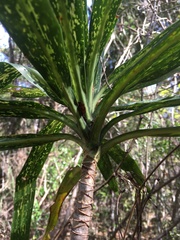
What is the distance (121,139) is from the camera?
2.60 feet

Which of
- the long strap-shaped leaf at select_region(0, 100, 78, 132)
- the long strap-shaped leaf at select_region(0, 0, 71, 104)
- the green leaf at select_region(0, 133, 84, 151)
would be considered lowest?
the green leaf at select_region(0, 133, 84, 151)

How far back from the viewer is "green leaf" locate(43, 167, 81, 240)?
0.82 m

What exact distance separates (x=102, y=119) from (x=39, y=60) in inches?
7.7

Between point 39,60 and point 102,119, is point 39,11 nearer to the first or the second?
point 39,60

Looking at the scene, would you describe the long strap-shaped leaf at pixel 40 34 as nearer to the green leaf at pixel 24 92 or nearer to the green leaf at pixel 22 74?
the green leaf at pixel 22 74

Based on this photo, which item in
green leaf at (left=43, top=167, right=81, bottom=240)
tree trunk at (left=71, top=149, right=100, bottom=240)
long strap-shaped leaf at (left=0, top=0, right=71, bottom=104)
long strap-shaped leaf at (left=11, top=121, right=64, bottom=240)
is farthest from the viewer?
long strap-shaped leaf at (left=11, top=121, right=64, bottom=240)

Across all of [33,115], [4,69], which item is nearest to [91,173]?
[33,115]

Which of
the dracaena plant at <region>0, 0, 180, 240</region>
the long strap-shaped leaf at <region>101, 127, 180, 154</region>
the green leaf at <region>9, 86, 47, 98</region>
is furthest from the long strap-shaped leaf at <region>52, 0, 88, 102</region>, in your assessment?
the green leaf at <region>9, 86, 47, 98</region>

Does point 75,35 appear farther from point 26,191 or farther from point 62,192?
point 26,191

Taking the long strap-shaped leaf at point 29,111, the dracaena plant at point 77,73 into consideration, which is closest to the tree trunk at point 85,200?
the dracaena plant at point 77,73

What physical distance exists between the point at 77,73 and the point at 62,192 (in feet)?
1.00

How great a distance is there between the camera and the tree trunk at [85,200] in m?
0.71

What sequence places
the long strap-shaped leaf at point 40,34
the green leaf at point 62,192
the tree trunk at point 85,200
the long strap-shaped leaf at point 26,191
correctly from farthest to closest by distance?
the long strap-shaped leaf at point 26,191 < the green leaf at point 62,192 < the tree trunk at point 85,200 < the long strap-shaped leaf at point 40,34

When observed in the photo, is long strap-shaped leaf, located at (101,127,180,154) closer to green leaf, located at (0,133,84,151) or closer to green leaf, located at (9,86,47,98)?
green leaf, located at (0,133,84,151)
